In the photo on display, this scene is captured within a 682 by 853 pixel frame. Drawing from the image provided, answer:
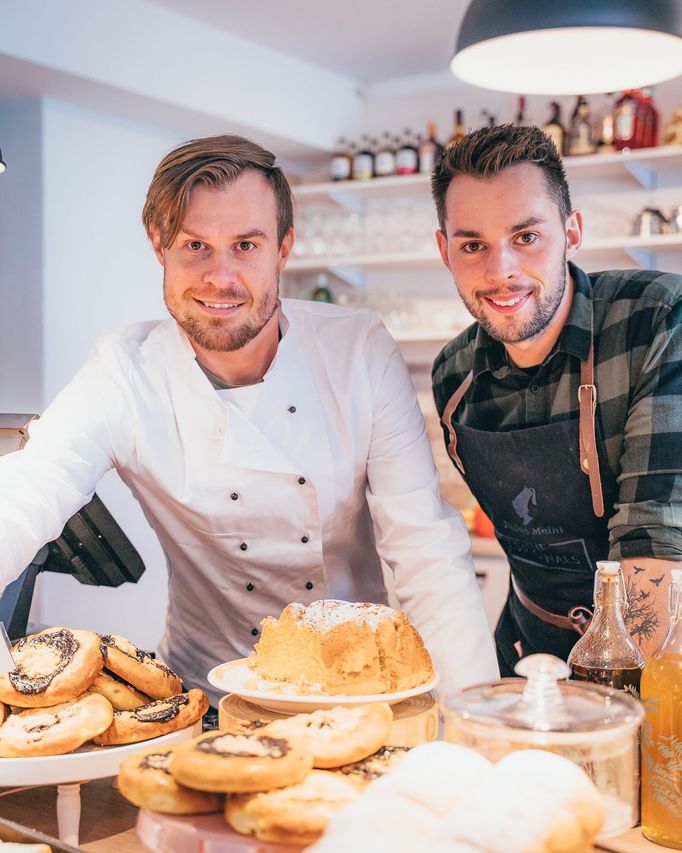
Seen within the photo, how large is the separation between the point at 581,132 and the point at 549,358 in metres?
2.99

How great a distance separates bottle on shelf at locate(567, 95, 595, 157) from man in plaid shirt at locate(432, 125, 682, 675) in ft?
9.02

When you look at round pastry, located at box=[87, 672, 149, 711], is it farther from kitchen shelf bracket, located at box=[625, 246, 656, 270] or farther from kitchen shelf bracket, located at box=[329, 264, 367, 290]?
kitchen shelf bracket, located at box=[329, 264, 367, 290]

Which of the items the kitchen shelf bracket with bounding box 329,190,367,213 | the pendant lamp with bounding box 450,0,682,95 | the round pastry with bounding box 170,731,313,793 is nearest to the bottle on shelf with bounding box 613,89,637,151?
the kitchen shelf bracket with bounding box 329,190,367,213

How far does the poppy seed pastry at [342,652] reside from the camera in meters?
1.17

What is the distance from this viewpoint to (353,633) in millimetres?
1202

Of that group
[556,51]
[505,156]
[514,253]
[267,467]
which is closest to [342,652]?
[267,467]

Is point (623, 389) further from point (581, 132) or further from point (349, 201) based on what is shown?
A: point (349, 201)

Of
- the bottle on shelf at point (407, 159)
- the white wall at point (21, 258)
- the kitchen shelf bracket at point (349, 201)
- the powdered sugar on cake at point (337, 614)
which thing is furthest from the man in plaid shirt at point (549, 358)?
the kitchen shelf bracket at point (349, 201)

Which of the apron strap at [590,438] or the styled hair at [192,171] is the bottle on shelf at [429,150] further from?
the apron strap at [590,438]

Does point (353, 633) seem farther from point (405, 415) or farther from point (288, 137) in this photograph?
point (288, 137)

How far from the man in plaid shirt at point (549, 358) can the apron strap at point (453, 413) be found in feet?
0.11

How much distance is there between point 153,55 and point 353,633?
342 centimetres

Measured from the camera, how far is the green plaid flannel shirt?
1490mm

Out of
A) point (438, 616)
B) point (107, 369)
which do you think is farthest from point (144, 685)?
point (107, 369)
